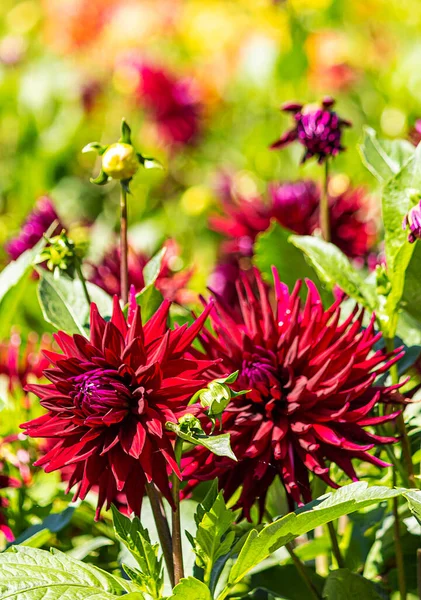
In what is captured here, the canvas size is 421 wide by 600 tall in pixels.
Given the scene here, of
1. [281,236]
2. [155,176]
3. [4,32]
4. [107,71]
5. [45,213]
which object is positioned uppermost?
[4,32]

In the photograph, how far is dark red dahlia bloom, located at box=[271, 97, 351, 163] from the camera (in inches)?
34.8

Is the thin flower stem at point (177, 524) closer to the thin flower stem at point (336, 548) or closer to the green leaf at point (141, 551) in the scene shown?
the green leaf at point (141, 551)

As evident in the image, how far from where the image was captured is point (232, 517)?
1.95 feet

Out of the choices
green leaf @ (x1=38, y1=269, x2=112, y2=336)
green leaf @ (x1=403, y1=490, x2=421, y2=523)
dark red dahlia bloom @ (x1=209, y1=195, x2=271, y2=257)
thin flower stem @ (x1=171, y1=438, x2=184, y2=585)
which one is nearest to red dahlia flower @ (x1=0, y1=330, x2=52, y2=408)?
green leaf @ (x1=38, y1=269, x2=112, y2=336)

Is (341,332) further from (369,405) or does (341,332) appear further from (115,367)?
(115,367)

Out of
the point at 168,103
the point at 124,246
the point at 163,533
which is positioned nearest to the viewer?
the point at 163,533

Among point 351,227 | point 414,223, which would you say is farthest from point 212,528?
point 351,227

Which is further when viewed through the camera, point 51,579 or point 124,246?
point 124,246

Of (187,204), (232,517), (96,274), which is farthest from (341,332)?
(187,204)

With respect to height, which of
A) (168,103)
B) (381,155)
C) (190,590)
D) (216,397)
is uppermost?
(168,103)

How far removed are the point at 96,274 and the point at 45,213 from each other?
0.13m

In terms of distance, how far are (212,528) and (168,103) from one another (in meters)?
1.56

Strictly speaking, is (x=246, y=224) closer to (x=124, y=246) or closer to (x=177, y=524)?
(x=124, y=246)

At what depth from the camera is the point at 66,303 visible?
2.60ft
